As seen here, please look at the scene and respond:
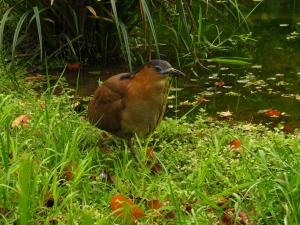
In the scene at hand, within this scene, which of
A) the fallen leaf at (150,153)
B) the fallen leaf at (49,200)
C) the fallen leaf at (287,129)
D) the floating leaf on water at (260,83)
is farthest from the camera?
the floating leaf on water at (260,83)

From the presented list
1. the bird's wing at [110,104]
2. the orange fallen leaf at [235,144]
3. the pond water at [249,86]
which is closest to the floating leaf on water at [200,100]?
the pond water at [249,86]

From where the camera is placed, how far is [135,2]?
5527mm

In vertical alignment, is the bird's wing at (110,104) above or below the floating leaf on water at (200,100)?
above

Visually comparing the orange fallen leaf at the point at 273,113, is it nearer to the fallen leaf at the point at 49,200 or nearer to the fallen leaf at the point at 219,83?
the fallen leaf at the point at 219,83

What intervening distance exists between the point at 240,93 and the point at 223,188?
179cm

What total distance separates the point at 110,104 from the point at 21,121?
61 centimetres

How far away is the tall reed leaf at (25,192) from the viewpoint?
2.64m

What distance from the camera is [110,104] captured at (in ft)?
11.9

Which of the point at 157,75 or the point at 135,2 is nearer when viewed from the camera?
the point at 157,75

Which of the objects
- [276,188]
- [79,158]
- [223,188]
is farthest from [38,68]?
[276,188]

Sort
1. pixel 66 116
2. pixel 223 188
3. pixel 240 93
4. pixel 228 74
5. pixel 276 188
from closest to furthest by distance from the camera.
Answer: pixel 276 188 < pixel 223 188 < pixel 66 116 < pixel 240 93 < pixel 228 74

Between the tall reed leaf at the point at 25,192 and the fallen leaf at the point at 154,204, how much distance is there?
556 millimetres

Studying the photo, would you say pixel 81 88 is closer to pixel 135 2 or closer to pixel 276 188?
pixel 135 2

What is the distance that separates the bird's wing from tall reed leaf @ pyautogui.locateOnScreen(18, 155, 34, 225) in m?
0.90
